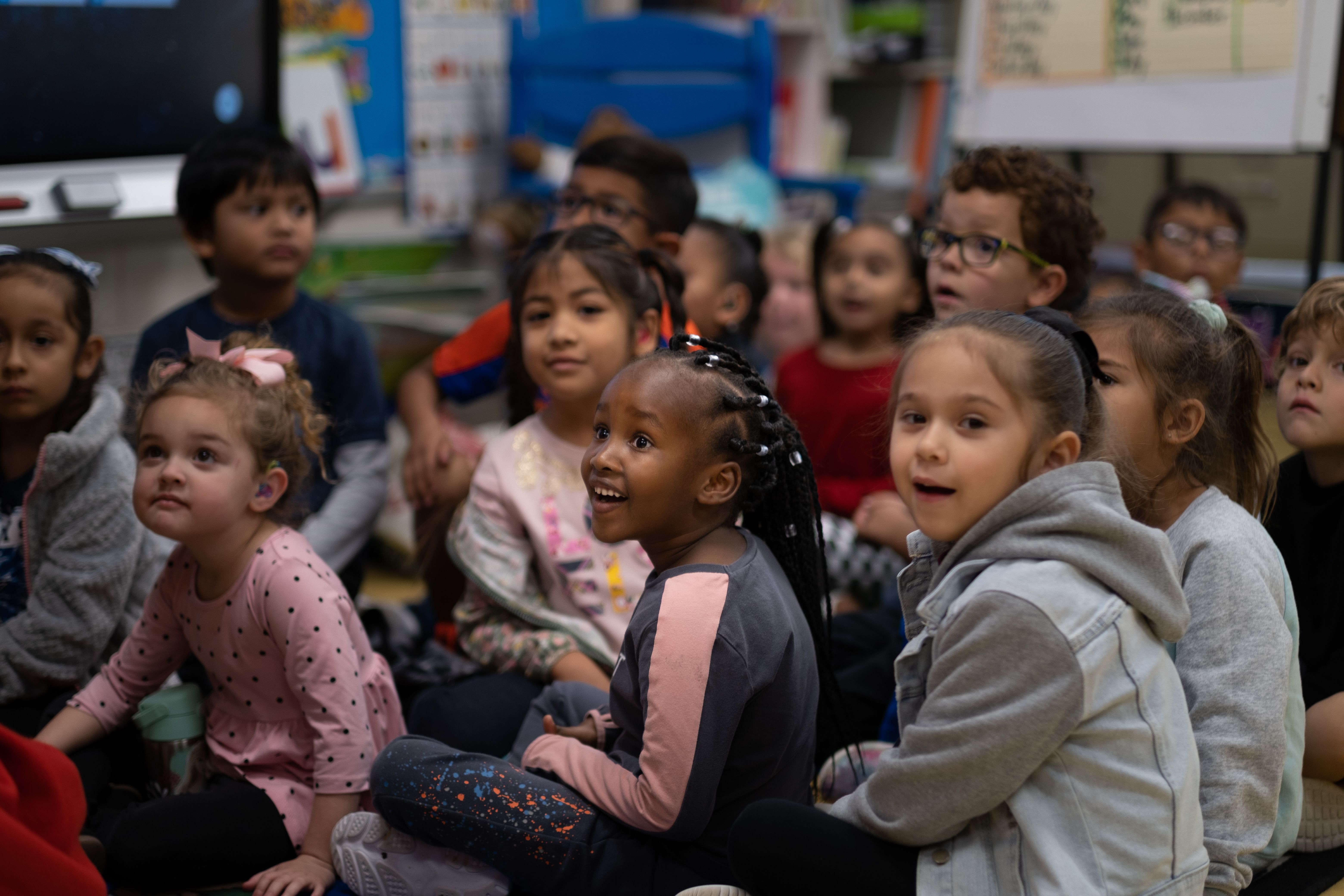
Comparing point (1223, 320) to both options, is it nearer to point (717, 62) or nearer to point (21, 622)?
point (21, 622)

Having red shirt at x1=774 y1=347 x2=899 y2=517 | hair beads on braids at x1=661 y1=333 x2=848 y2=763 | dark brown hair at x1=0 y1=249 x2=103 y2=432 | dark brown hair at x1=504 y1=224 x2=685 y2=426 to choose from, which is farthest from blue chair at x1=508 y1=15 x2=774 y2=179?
hair beads on braids at x1=661 y1=333 x2=848 y2=763

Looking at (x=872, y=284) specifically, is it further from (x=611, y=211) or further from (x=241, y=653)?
(x=241, y=653)

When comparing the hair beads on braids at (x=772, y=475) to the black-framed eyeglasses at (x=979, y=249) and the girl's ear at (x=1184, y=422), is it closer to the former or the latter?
the girl's ear at (x=1184, y=422)

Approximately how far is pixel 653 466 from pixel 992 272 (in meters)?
0.78

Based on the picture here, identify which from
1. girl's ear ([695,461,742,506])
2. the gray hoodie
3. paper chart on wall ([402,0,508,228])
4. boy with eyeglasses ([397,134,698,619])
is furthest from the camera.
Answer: paper chart on wall ([402,0,508,228])

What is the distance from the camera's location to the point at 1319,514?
1489 mm

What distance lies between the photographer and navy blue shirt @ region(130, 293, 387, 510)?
1903 millimetres

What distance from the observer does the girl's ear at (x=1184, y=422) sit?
132 centimetres

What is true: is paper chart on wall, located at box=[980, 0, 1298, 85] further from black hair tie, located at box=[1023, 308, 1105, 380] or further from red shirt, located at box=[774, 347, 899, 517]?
black hair tie, located at box=[1023, 308, 1105, 380]

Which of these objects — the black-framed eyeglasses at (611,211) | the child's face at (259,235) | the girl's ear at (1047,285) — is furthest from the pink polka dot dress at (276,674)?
the girl's ear at (1047,285)

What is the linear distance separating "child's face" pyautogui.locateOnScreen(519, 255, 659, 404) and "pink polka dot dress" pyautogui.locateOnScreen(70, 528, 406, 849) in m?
0.41

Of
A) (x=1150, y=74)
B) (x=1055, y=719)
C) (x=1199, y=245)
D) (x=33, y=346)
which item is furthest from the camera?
(x=1150, y=74)

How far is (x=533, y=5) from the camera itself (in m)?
3.73

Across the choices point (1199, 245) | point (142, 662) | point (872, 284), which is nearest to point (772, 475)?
point (142, 662)
